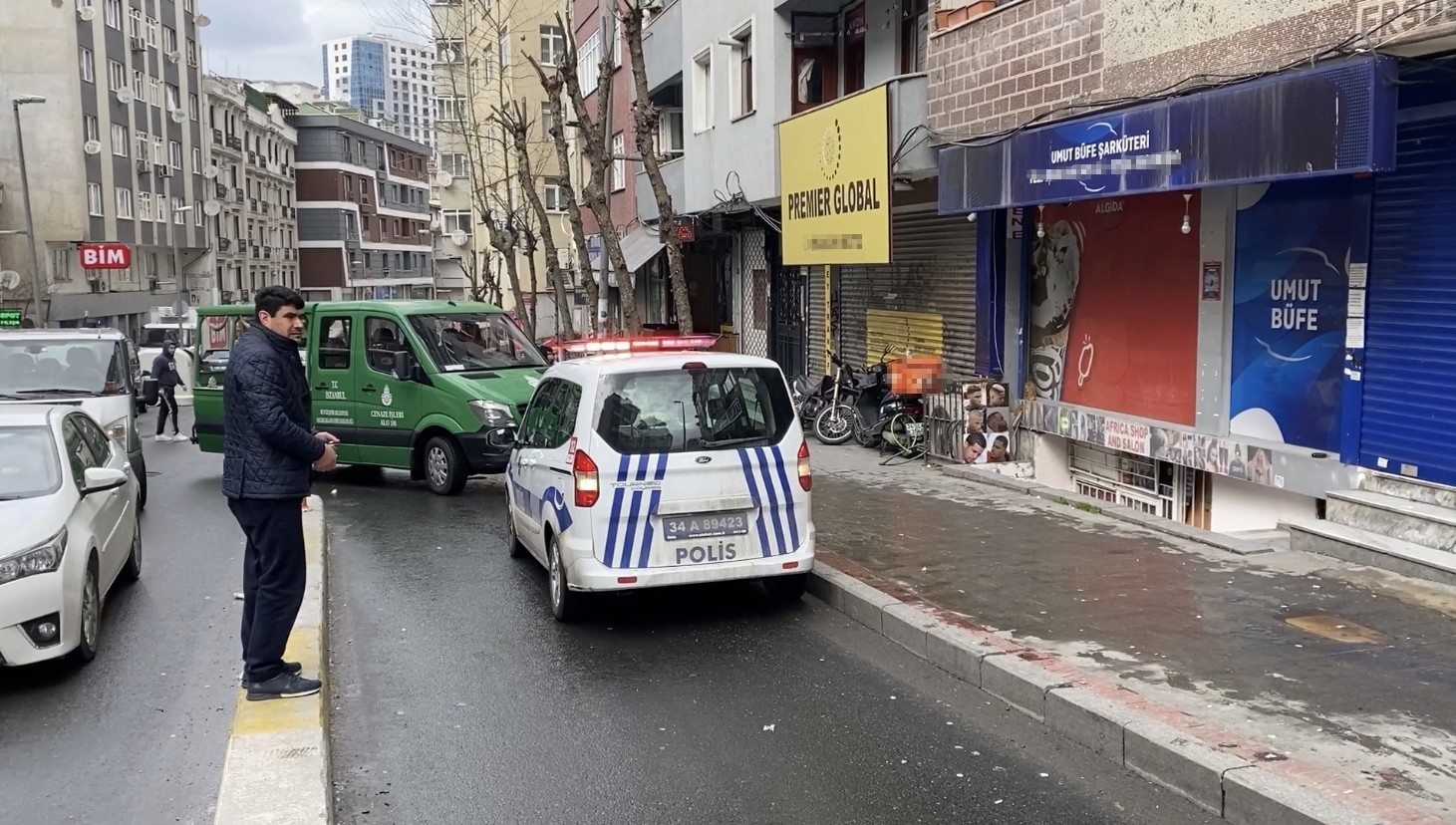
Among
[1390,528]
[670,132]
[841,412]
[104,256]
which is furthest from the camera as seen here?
[104,256]

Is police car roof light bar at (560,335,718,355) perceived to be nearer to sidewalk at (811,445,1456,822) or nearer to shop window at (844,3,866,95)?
sidewalk at (811,445,1456,822)

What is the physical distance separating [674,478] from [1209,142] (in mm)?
4714

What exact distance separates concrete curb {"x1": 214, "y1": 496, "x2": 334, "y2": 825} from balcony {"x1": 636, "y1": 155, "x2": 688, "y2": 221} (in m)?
16.6


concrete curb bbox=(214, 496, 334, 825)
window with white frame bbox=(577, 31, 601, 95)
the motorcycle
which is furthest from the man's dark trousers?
window with white frame bbox=(577, 31, 601, 95)

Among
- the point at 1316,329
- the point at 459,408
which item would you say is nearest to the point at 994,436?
the point at 1316,329

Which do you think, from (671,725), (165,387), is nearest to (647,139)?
(671,725)

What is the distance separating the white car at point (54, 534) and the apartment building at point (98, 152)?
36.6 metres

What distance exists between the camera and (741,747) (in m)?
5.48

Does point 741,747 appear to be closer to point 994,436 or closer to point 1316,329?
point 1316,329

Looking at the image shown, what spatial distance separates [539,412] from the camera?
8727mm

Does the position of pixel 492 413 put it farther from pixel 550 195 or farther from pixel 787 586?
pixel 550 195

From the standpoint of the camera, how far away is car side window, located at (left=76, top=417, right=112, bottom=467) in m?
8.55

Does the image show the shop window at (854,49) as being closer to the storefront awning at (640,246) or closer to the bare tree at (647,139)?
the bare tree at (647,139)

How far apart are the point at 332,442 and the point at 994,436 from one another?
8.55 m
